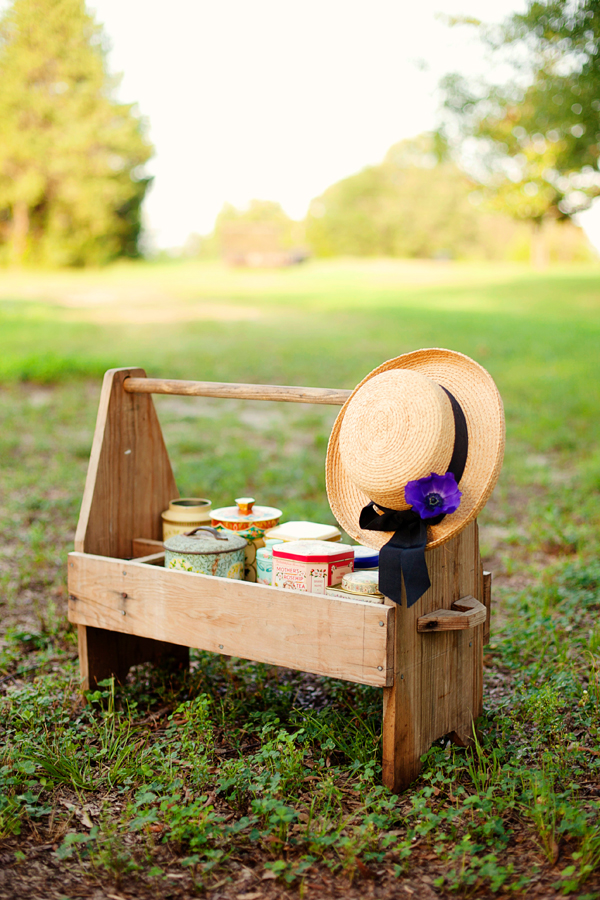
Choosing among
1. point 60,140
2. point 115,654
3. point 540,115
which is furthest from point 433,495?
point 60,140

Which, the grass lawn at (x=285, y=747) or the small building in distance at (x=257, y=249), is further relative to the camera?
the small building in distance at (x=257, y=249)

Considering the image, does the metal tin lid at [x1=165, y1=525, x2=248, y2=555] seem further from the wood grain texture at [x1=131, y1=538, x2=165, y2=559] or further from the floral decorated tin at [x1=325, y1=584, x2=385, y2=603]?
the floral decorated tin at [x1=325, y1=584, x2=385, y2=603]

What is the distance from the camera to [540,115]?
253 inches

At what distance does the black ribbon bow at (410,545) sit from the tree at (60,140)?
2229 cm

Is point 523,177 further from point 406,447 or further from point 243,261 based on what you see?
point 243,261

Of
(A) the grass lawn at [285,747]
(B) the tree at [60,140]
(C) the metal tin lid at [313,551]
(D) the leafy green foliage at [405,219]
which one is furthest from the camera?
(D) the leafy green foliage at [405,219]

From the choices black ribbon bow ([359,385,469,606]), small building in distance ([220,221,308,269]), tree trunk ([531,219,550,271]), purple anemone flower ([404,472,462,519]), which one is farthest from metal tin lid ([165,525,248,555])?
tree trunk ([531,219,550,271])

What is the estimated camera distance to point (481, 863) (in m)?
2.08

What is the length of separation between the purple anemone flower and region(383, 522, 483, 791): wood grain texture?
20 cm

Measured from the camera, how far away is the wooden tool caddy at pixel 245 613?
2414 millimetres

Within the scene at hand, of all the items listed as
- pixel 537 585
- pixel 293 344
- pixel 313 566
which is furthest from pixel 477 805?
pixel 293 344

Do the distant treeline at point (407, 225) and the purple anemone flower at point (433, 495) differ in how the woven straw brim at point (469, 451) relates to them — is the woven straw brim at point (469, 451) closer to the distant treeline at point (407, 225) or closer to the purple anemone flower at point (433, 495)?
the purple anemone flower at point (433, 495)

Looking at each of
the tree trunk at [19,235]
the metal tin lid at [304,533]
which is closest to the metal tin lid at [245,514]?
the metal tin lid at [304,533]

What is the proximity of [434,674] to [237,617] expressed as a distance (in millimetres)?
668
